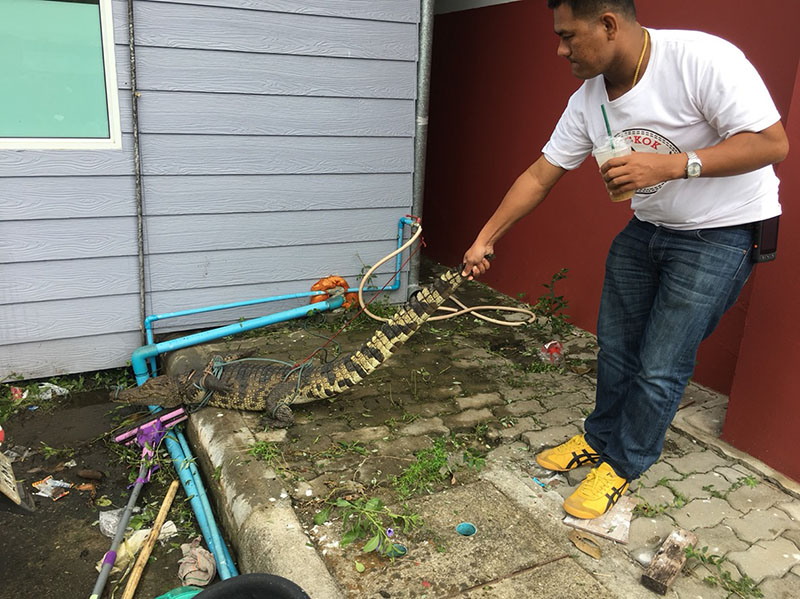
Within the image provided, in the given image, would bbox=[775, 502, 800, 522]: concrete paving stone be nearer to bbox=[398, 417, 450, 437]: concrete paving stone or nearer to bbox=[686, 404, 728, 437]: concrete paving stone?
bbox=[686, 404, 728, 437]: concrete paving stone

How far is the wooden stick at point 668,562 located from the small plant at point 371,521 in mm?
898

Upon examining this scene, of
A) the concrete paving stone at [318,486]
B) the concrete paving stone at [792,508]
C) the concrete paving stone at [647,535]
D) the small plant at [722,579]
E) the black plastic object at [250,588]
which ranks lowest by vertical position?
the concrete paving stone at [318,486]

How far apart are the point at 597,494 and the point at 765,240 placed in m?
1.21

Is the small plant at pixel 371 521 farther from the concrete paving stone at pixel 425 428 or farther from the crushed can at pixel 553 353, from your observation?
the crushed can at pixel 553 353

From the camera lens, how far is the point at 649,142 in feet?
7.18

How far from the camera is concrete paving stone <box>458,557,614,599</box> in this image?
212 cm

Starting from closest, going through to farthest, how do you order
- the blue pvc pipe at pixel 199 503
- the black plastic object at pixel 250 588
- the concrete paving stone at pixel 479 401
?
the black plastic object at pixel 250 588 < the blue pvc pipe at pixel 199 503 < the concrete paving stone at pixel 479 401

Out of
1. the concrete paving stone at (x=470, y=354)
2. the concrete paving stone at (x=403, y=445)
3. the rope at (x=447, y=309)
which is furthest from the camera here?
the rope at (x=447, y=309)

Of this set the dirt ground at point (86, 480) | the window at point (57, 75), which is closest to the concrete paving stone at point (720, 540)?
the dirt ground at point (86, 480)

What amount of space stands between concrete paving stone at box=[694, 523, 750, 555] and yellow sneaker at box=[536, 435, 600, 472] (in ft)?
1.70

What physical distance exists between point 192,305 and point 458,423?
7.23 ft

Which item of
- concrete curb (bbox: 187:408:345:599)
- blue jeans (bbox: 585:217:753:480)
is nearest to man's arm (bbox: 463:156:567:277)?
blue jeans (bbox: 585:217:753:480)

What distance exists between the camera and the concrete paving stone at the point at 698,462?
116 inches

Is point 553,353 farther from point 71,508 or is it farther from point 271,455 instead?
point 71,508
